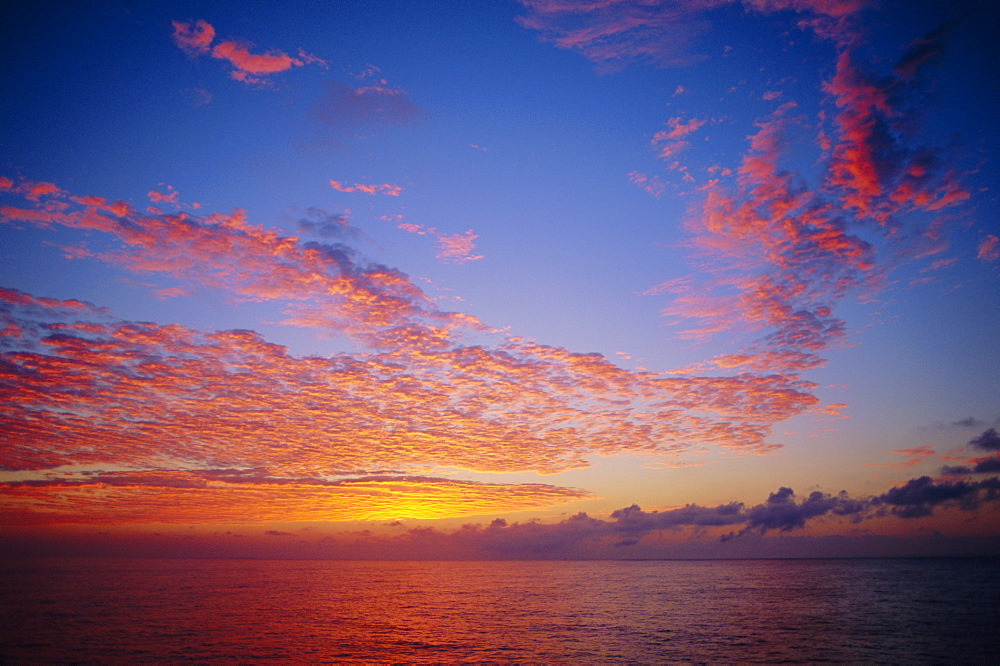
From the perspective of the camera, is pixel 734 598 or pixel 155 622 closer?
pixel 155 622

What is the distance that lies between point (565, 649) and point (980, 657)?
32920mm

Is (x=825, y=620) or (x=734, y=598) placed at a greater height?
(x=825, y=620)

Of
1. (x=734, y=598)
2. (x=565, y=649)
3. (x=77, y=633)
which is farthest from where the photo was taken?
(x=734, y=598)

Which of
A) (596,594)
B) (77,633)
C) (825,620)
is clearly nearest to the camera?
(77,633)

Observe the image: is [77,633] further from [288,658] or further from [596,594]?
[596,594]

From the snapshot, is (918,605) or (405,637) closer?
(405,637)

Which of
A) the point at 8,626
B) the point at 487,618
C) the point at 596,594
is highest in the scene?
the point at 8,626

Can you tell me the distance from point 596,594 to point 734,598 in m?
25.0

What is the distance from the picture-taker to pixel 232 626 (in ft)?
179

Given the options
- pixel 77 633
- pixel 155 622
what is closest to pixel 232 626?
pixel 155 622

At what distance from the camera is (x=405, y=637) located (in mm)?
50094

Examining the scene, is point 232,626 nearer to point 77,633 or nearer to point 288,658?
point 77,633

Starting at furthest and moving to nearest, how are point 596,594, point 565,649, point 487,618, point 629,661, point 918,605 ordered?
1. point 596,594
2. point 918,605
3. point 487,618
4. point 565,649
5. point 629,661

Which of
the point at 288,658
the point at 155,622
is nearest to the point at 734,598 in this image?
the point at 288,658
